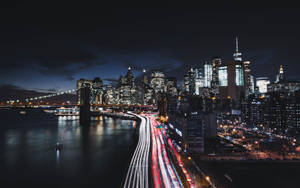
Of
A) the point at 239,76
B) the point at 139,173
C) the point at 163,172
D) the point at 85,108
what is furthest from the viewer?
the point at 239,76

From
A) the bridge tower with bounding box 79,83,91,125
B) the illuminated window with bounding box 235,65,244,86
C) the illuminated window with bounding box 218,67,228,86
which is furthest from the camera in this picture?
the illuminated window with bounding box 218,67,228,86

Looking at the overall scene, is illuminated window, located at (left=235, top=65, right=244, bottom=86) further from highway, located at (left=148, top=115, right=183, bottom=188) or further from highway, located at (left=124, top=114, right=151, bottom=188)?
highway, located at (left=124, top=114, right=151, bottom=188)

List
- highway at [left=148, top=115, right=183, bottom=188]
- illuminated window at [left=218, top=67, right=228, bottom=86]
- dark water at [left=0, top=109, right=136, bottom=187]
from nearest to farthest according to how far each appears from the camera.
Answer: highway at [left=148, top=115, right=183, bottom=188], dark water at [left=0, top=109, right=136, bottom=187], illuminated window at [left=218, top=67, right=228, bottom=86]

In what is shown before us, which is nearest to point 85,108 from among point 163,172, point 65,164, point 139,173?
point 65,164

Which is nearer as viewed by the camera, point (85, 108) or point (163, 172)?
point (163, 172)

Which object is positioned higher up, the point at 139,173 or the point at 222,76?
the point at 222,76

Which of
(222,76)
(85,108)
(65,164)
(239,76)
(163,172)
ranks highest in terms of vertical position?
(222,76)

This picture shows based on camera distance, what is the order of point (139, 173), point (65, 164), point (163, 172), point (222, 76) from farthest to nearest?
point (222, 76) → point (65, 164) → point (139, 173) → point (163, 172)

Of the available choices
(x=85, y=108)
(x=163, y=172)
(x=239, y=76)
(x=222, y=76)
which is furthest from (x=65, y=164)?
(x=222, y=76)

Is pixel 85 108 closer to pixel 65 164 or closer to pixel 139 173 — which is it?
pixel 65 164

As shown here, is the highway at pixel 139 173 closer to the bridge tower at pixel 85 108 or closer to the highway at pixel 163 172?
the highway at pixel 163 172

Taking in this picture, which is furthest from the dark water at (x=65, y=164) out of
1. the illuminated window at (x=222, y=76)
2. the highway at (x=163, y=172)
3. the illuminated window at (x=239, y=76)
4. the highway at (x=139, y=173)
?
the illuminated window at (x=222, y=76)

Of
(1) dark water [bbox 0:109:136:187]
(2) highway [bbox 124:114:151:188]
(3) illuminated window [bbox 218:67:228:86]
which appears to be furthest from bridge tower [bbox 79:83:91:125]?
(3) illuminated window [bbox 218:67:228:86]

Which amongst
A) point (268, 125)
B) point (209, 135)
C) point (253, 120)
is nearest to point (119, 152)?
point (209, 135)
